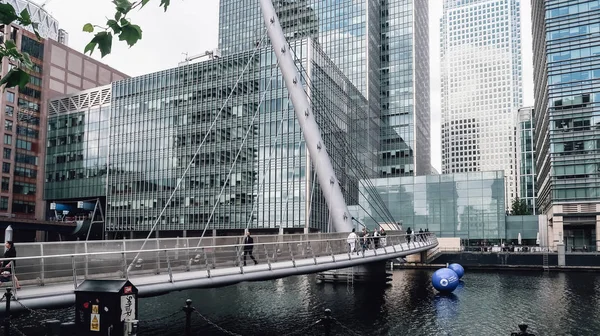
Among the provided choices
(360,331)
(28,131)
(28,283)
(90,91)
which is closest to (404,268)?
(360,331)

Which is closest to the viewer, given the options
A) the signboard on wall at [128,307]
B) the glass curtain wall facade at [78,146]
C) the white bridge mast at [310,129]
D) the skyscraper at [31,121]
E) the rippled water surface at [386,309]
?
the signboard on wall at [128,307]

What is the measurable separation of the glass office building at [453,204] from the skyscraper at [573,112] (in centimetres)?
778

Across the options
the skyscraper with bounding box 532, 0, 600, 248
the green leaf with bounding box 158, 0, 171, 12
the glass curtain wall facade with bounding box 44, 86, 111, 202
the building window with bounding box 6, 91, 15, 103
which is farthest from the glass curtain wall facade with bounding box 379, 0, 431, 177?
the green leaf with bounding box 158, 0, 171, 12

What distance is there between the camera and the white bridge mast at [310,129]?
122 ft

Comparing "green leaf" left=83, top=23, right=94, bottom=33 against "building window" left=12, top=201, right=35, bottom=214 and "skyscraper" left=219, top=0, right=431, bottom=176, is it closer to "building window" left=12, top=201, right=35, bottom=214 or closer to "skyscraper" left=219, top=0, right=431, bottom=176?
"building window" left=12, top=201, right=35, bottom=214

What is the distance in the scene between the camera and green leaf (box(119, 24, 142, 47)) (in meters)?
5.76

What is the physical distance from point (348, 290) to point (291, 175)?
44.0m

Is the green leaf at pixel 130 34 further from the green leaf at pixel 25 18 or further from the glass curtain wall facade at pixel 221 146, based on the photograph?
the glass curtain wall facade at pixel 221 146

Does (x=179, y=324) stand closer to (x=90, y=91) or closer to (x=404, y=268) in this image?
(x=404, y=268)

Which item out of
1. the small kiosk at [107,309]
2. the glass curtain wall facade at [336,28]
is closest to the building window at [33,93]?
the glass curtain wall facade at [336,28]

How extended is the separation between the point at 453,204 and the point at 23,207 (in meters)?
78.4

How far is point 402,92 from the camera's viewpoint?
474 ft

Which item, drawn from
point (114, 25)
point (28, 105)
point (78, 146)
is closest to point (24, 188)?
point (78, 146)

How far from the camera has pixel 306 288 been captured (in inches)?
1606
